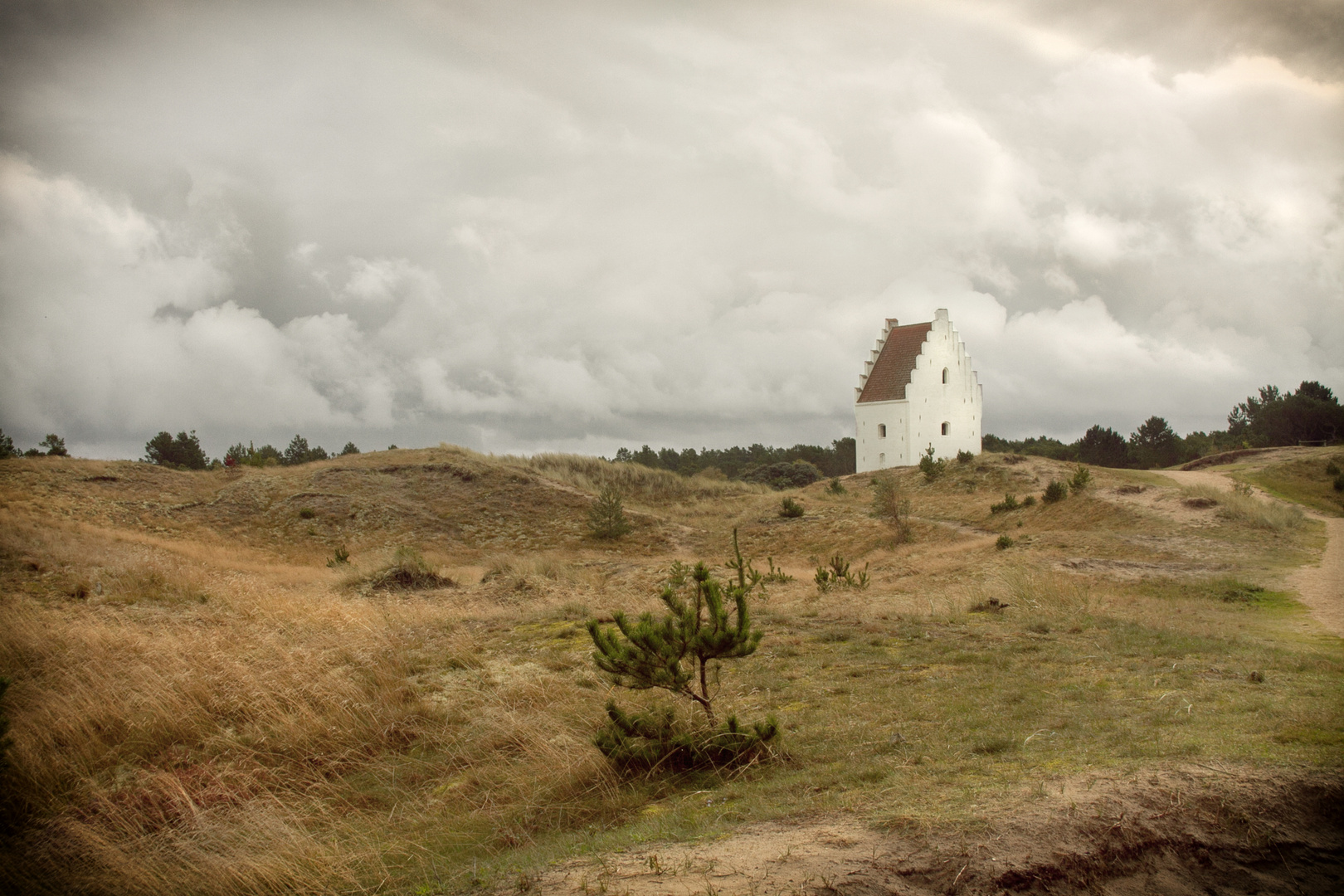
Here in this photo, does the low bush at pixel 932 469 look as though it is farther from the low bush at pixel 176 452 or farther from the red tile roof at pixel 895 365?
the low bush at pixel 176 452

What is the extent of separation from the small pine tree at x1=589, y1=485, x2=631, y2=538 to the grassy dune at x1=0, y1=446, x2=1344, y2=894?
1038 cm

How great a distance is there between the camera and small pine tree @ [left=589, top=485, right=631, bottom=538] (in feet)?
89.7

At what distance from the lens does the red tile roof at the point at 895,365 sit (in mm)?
48438

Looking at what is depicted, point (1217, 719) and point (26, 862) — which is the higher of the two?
point (1217, 719)

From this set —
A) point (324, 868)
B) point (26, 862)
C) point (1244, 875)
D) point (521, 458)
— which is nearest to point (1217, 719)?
point (1244, 875)

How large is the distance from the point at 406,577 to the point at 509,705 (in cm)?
1062

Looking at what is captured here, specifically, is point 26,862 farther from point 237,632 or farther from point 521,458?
point 521,458

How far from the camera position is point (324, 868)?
144 inches

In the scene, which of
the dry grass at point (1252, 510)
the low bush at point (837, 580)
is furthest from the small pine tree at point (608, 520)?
the dry grass at point (1252, 510)

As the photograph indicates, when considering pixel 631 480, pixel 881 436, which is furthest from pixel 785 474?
pixel 631 480

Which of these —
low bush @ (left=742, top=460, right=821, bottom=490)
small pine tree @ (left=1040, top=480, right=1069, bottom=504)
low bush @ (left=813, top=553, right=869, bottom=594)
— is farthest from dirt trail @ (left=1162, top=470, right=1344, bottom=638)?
low bush @ (left=742, top=460, right=821, bottom=490)

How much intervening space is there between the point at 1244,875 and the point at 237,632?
9476 millimetres

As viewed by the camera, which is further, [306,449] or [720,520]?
[306,449]

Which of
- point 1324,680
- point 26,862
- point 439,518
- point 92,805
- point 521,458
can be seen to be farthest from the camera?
point 521,458
